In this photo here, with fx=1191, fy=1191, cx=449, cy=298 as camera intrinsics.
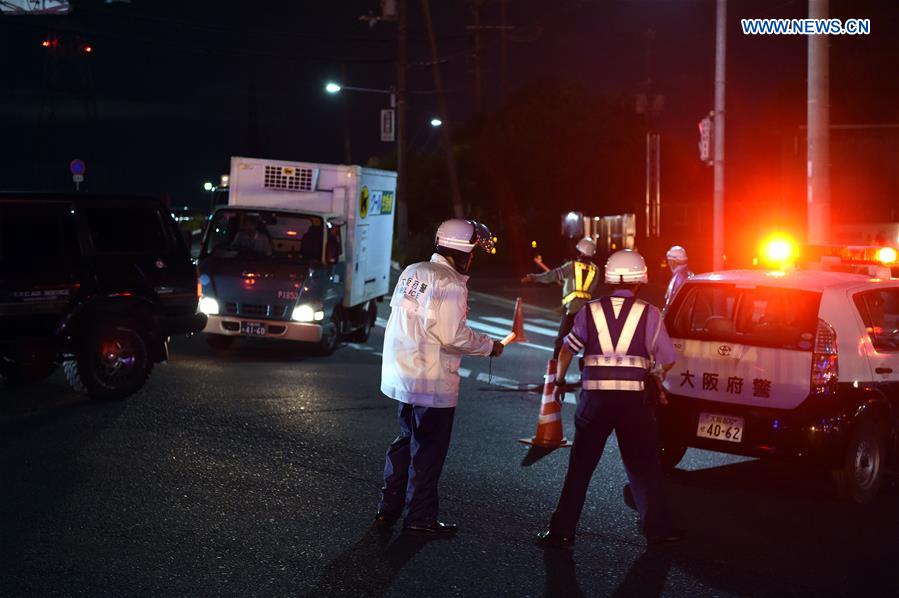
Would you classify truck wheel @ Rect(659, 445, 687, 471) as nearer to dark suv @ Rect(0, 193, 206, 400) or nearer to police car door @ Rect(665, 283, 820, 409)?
police car door @ Rect(665, 283, 820, 409)

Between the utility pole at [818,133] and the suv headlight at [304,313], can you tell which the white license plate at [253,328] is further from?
the utility pole at [818,133]

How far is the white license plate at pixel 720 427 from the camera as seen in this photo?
805 centimetres

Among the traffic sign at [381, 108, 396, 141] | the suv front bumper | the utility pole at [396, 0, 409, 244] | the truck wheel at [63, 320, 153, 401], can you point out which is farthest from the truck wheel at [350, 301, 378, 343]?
the traffic sign at [381, 108, 396, 141]

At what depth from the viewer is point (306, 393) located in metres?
12.5

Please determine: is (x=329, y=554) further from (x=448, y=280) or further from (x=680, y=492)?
(x=680, y=492)

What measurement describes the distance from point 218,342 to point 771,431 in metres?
10.0

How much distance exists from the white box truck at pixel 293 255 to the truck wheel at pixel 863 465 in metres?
8.73

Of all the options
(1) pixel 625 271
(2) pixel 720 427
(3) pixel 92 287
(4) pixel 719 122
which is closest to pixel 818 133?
(4) pixel 719 122

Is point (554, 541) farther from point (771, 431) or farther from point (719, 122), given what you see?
point (719, 122)

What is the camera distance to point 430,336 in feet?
22.3

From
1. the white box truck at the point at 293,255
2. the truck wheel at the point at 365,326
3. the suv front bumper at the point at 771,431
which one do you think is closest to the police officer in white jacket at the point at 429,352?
the suv front bumper at the point at 771,431

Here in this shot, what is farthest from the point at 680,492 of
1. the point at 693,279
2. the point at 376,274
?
the point at 376,274

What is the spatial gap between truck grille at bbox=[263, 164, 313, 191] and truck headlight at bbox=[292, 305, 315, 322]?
231 centimetres

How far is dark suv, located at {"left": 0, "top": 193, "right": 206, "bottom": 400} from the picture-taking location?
11.3 meters
